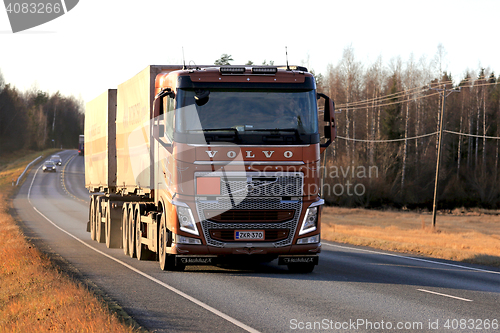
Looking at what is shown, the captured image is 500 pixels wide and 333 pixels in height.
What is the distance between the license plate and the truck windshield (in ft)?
6.08

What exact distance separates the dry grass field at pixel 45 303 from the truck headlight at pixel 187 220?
2094 mm

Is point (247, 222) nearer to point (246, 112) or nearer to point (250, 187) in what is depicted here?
point (250, 187)

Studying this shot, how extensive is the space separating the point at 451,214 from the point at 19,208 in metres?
44.0

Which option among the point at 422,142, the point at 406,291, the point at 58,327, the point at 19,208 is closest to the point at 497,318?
the point at 406,291

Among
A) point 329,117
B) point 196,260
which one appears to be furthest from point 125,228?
point 329,117

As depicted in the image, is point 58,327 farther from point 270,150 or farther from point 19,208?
point 19,208

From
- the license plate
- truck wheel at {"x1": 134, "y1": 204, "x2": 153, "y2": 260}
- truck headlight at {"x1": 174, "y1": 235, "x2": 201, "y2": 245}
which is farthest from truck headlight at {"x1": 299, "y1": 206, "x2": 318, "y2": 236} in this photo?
truck wheel at {"x1": 134, "y1": 204, "x2": 153, "y2": 260}

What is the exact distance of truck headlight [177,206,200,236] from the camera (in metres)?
11.5

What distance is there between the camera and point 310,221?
39.2 feet

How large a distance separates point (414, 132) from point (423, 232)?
4857 cm

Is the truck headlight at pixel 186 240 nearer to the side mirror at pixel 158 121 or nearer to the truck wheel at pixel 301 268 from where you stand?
the side mirror at pixel 158 121

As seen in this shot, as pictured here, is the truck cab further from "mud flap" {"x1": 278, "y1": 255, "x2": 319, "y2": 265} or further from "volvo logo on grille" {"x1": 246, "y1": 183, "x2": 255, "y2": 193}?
"mud flap" {"x1": 278, "y1": 255, "x2": 319, "y2": 265}

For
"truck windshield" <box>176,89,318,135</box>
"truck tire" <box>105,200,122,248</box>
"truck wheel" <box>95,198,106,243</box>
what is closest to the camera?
"truck windshield" <box>176,89,318,135</box>

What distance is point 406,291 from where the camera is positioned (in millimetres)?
10805
